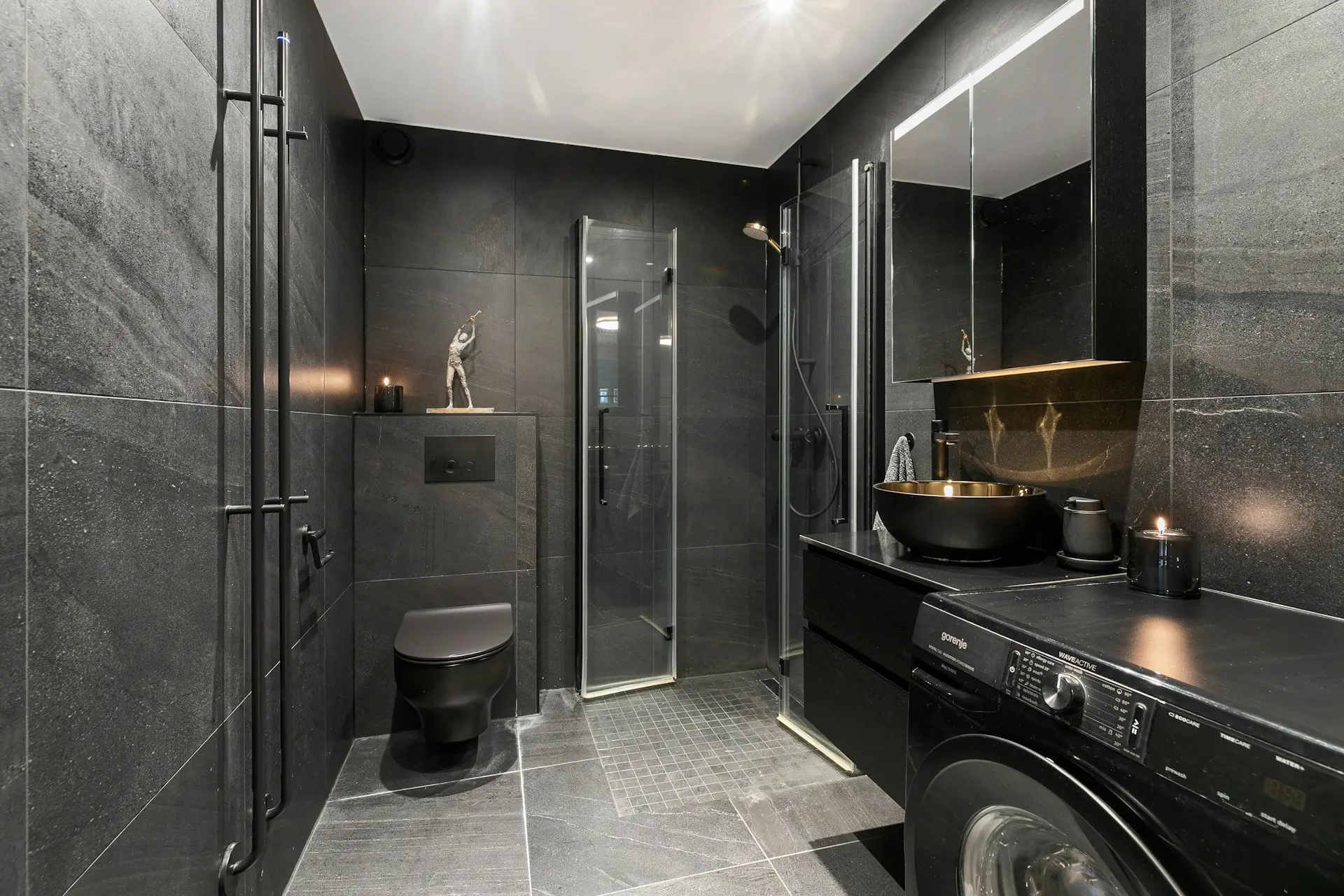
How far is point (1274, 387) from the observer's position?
1216 millimetres

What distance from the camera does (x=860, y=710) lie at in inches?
65.6

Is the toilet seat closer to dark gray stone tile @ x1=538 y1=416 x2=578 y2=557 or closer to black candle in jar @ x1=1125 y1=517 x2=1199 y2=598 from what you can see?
dark gray stone tile @ x1=538 y1=416 x2=578 y2=557

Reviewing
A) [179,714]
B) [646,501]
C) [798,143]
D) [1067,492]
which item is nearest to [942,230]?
[1067,492]

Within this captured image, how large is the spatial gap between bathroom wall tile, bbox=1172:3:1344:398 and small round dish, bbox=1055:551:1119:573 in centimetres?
42

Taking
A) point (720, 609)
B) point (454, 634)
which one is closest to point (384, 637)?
point (454, 634)

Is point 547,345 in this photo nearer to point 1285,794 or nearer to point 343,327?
point 343,327

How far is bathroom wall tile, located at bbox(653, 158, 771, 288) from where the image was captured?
314cm

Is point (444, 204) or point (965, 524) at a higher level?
point (444, 204)

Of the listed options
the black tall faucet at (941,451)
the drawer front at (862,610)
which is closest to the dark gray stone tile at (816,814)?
the drawer front at (862,610)

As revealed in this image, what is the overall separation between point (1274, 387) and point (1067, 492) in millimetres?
533

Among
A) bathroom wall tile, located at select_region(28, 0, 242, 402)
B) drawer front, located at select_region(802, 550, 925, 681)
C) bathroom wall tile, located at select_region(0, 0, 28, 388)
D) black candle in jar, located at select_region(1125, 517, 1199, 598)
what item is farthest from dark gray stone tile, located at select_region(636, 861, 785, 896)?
bathroom wall tile, located at select_region(0, 0, 28, 388)

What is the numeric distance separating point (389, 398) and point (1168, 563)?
104 inches

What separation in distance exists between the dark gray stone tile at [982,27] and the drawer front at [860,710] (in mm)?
1808

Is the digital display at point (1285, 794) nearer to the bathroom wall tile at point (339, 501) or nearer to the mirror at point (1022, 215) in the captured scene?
the mirror at point (1022, 215)
